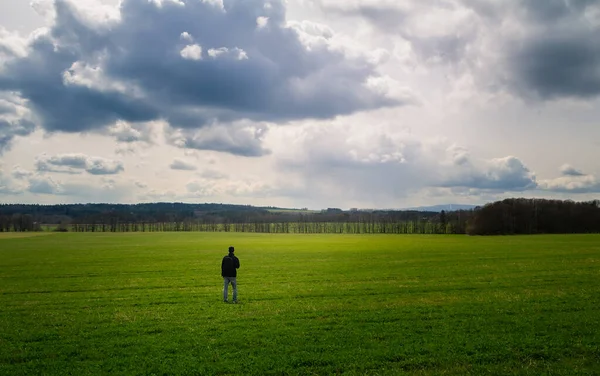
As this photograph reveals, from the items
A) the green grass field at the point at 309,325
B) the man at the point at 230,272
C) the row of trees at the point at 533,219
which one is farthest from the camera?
the row of trees at the point at 533,219

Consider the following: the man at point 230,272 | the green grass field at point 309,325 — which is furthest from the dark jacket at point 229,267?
the green grass field at point 309,325

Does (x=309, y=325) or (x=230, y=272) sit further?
(x=230, y=272)

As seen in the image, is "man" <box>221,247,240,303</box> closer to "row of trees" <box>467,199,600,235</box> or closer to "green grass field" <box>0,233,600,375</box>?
"green grass field" <box>0,233,600,375</box>

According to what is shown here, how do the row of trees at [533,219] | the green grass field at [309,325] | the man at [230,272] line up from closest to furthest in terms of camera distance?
the green grass field at [309,325] → the man at [230,272] → the row of trees at [533,219]

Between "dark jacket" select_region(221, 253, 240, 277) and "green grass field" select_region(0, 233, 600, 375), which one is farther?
"dark jacket" select_region(221, 253, 240, 277)

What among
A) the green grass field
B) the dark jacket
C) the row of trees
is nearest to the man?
the dark jacket

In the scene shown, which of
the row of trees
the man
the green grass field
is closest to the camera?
the green grass field

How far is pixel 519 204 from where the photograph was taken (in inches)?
6029

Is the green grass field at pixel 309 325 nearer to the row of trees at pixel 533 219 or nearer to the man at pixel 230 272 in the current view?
the man at pixel 230 272

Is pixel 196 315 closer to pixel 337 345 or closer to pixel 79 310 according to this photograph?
pixel 79 310

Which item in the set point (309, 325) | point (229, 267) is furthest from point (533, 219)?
point (309, 325)

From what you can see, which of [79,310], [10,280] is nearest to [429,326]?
[79,310]

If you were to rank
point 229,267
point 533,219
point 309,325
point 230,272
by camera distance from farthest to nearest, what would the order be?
point 533,219
point 229,267
point 230,272
point 309,325

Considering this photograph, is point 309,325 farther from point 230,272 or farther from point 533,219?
point 533,219
